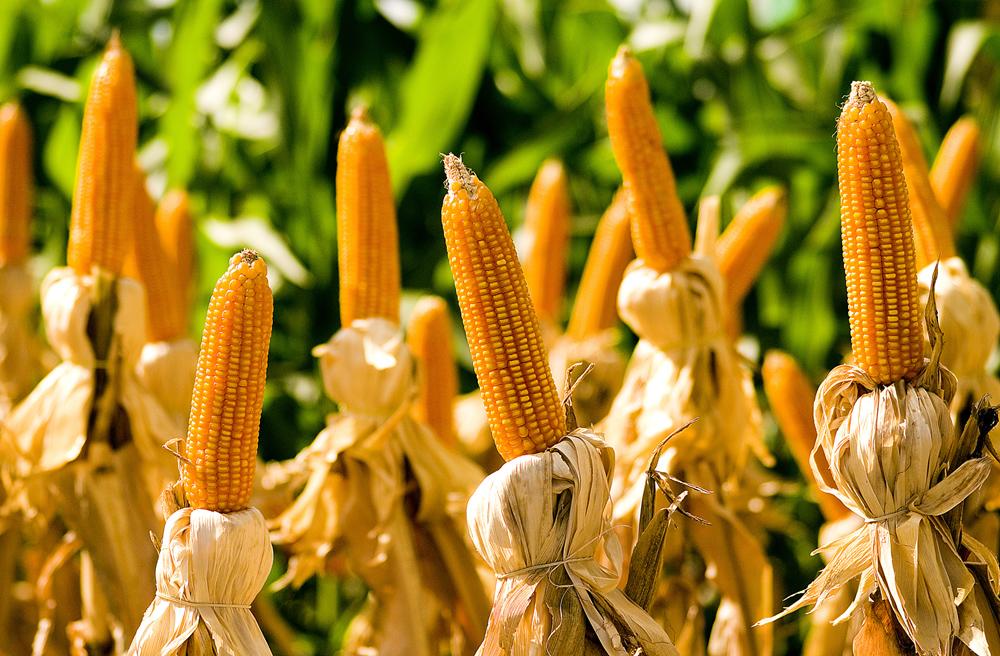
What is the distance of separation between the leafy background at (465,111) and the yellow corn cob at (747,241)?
76cm

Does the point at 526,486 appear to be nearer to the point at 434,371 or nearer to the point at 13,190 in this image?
the point at 434,371

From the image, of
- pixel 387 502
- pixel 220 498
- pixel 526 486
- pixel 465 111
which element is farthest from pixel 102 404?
pixel 465 111

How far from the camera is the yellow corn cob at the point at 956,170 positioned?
200cm

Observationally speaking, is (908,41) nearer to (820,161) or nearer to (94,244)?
(820,161)

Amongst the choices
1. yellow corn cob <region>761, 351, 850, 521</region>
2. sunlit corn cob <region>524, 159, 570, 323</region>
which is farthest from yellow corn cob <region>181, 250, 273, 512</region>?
sunlit corn cob <region>524, 159, 570, 323</region>

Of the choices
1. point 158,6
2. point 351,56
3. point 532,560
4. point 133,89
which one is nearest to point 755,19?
point 351,56

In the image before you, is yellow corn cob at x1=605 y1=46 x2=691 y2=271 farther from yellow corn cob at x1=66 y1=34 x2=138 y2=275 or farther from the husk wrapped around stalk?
yellow corn cob at x1=66 y1=34 x2=138 y2=275

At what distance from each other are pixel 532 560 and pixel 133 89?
1.04 m

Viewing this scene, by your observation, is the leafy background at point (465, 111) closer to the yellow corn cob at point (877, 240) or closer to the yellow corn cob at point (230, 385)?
the yellow corn cob at point (230, 385)

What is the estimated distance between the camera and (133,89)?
1.83 m

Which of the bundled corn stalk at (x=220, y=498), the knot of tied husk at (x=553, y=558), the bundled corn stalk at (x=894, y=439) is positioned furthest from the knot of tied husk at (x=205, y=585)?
the bundled corn stalk at (x=894, y=439)

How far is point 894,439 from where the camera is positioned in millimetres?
1216

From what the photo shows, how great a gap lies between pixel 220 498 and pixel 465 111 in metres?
1.72

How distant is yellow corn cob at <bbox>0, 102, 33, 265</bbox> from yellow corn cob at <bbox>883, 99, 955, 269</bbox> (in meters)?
1.53
